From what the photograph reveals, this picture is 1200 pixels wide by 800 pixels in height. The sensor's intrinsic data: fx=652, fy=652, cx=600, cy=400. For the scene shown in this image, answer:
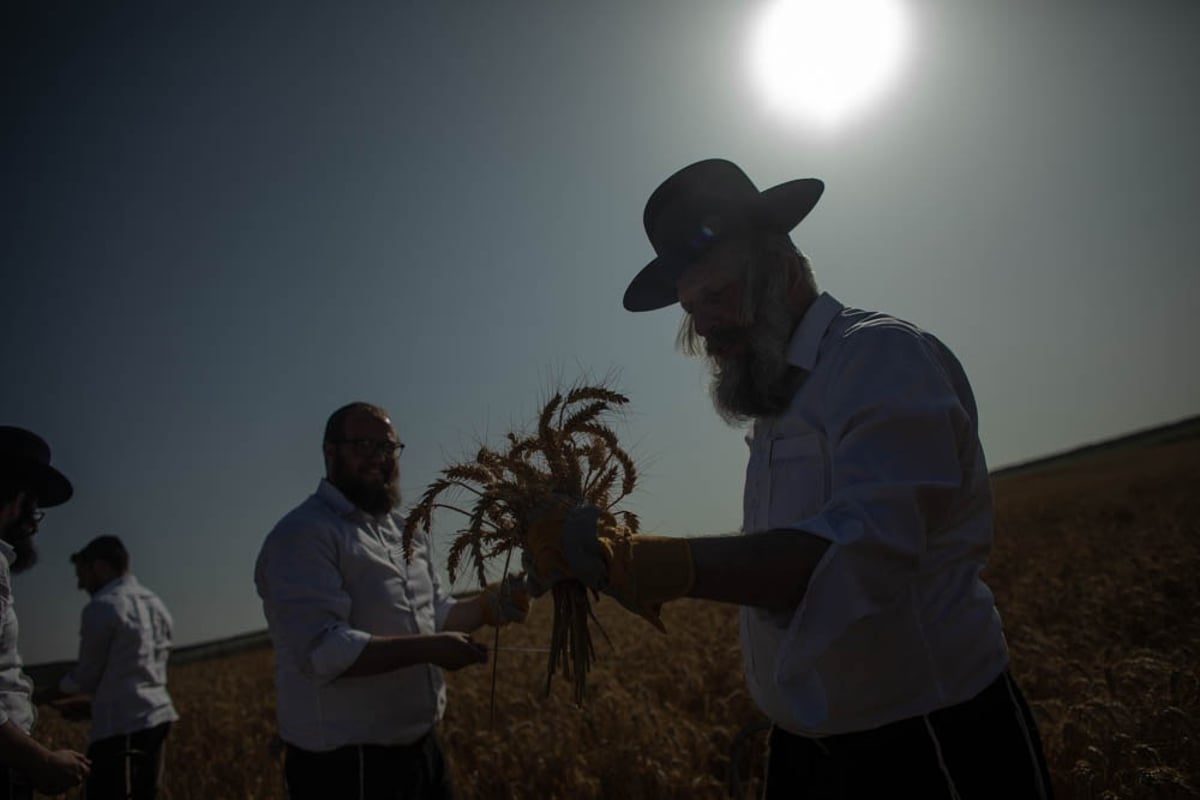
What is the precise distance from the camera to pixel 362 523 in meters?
3.75

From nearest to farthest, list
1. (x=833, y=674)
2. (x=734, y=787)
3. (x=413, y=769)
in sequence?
(x=833, y=674), (x=734, y=787), (x=413, y=769)

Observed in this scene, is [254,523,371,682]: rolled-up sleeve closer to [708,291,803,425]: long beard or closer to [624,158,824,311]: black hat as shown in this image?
[708,291,803,425]: long beard

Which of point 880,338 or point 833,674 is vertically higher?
point 880,338

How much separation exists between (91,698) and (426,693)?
4.51 meters

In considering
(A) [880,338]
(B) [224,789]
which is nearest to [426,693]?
(A) [880,338]

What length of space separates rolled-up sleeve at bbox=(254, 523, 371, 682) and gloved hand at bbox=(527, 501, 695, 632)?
1734 mm

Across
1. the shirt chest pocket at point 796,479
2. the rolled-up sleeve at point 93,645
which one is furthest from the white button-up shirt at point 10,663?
the shirt chest pocket at point 796,479

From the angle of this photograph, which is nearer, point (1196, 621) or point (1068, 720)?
point (1068, 720)

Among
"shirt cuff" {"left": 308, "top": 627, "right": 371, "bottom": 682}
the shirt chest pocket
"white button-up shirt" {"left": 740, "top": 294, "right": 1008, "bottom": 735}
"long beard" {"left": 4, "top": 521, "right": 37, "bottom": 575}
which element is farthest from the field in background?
"long beard" {"left": 4, "top": 521, "right": 37, "bottom": 575}

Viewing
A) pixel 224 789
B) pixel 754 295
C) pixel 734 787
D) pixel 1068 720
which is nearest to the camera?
pixel 754 295

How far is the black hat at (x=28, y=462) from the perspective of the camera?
10.8 ft

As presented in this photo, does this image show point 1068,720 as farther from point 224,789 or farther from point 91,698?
point 91,698

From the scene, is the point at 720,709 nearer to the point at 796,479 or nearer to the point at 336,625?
the point at 336,625

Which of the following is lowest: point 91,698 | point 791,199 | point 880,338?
point 91,698
